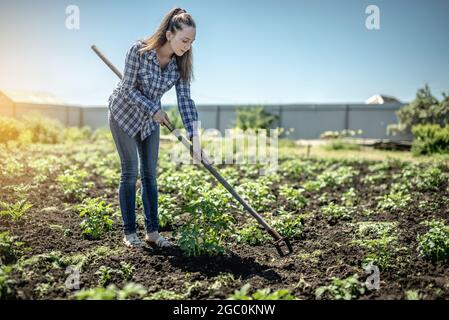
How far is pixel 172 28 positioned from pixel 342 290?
6.63 feet

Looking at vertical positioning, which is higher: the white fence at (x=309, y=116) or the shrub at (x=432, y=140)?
the white fence at (x=309, y=116)

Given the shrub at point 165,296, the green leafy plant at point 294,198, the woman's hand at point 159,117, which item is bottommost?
the shrub at point 165,296

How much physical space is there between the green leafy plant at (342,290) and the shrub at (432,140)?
27.4ft

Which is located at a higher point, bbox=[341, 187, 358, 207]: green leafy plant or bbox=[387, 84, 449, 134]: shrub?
bbox=[387, 84, 449, 134]: shrub

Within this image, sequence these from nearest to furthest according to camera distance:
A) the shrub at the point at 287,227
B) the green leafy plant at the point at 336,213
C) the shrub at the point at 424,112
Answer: the shrub at the point at 287,227, the green leafy plant at the point at 336,213, the shrub at the point at 424,112

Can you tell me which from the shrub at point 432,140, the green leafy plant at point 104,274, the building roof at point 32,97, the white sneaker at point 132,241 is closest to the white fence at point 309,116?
the building roof at point 32,97

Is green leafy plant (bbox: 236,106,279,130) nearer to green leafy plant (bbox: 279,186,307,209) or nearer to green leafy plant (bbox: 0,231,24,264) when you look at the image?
green leafy plant (bbox: 279,186,307,209)

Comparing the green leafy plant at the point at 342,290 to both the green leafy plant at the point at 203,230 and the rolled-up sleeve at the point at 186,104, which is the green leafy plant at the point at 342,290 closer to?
the green leafy plant at the point at 203,230

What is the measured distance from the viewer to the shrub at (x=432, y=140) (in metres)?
10.0

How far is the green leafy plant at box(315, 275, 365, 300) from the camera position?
2.44 metres

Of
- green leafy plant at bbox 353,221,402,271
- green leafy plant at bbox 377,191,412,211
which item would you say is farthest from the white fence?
green leafy plant at bbox 353,221,402,271

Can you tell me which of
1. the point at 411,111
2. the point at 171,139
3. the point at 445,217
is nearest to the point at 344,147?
the point at 411,111
